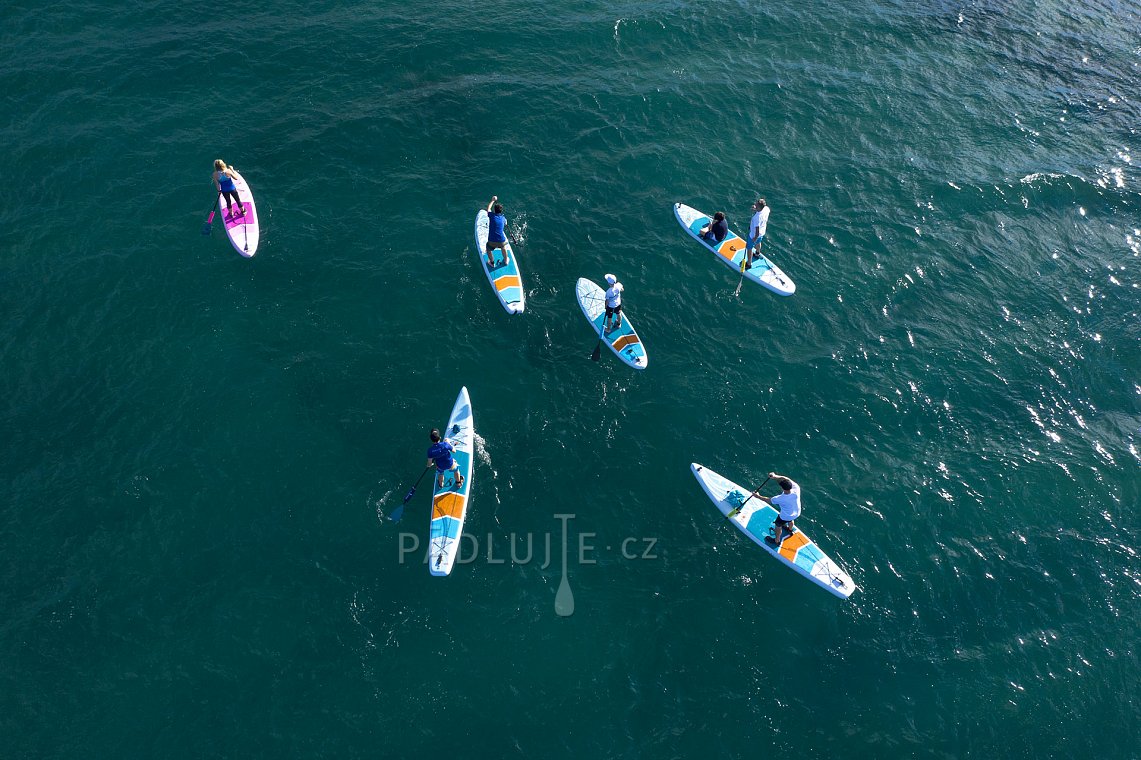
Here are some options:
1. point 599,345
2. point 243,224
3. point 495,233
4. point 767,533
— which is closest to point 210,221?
point 243,224

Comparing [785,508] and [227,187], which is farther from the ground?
[227,187]

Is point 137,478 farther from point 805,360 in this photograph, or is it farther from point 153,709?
point 805,360

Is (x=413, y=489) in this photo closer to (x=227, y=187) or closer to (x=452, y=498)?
(x=452, y=498)

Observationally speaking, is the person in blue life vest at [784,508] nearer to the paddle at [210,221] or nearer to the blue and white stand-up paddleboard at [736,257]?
the blue and white stand-up paddleboard at [736,257]

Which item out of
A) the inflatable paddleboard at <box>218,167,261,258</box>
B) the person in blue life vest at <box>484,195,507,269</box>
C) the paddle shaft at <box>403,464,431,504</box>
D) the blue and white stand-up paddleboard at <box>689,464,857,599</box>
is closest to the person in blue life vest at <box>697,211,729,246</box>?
the person in blue life vest at <box>484,195,507,269</box>

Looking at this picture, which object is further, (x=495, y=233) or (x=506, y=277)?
(x=506, y=277)

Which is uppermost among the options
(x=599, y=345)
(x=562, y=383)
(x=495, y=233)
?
(x=495, y=233)

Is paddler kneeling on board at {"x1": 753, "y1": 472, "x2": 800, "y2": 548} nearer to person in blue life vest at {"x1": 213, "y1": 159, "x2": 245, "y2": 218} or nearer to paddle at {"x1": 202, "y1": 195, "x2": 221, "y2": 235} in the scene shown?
person in blue life vest at {"x1": 213, "y1": 159, "x2": 245, "y2": 218}
